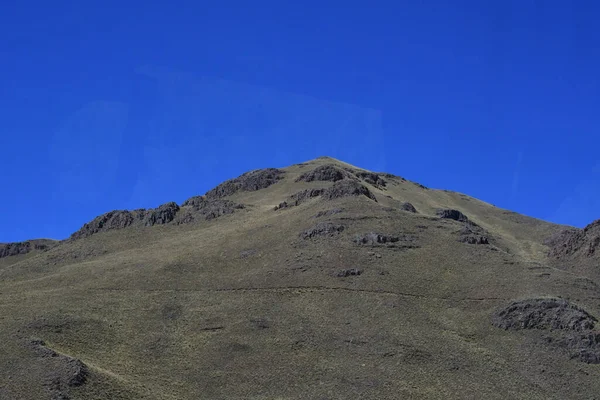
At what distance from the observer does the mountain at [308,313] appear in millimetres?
61500

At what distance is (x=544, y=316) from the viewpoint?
74.8 meters

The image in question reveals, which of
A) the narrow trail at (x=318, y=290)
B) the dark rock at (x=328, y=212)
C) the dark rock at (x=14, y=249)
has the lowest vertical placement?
the narrow trail at (x=318, y=290)

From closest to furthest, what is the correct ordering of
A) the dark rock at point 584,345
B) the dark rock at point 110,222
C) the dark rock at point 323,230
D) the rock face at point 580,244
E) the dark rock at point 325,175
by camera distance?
the dark rock at point 584,345 < the dark rock at point 323,230 < the rock face at point 580,244 < the dark rock at point 110,222 < the dark rock at point 325,175

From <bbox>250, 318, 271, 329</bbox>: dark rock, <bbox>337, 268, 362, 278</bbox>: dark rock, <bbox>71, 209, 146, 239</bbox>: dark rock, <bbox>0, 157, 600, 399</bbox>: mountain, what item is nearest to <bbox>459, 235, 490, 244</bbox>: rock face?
<bbox>0, 157, 600, 399</bbox>: mountain

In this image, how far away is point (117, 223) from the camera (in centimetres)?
12350

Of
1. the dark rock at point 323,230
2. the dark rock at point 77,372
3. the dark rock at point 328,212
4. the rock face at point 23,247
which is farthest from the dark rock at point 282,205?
the dark rock at point 77,372

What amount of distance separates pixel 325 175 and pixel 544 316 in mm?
70440

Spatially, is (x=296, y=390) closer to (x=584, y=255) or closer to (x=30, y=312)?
(x=30, y=312)

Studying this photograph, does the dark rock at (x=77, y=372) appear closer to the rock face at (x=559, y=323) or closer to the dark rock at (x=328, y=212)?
the rock face at (x=559, y=323)

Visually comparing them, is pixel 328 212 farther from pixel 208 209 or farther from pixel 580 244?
pixel 580 244

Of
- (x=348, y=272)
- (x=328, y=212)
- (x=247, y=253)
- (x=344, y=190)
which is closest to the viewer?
(x=348, y=272)

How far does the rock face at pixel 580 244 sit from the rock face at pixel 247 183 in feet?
188

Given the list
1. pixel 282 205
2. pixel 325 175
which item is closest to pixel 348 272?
pixel 282 205

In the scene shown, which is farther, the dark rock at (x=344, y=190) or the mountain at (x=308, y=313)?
the dark rock at (x=344, y=190)
